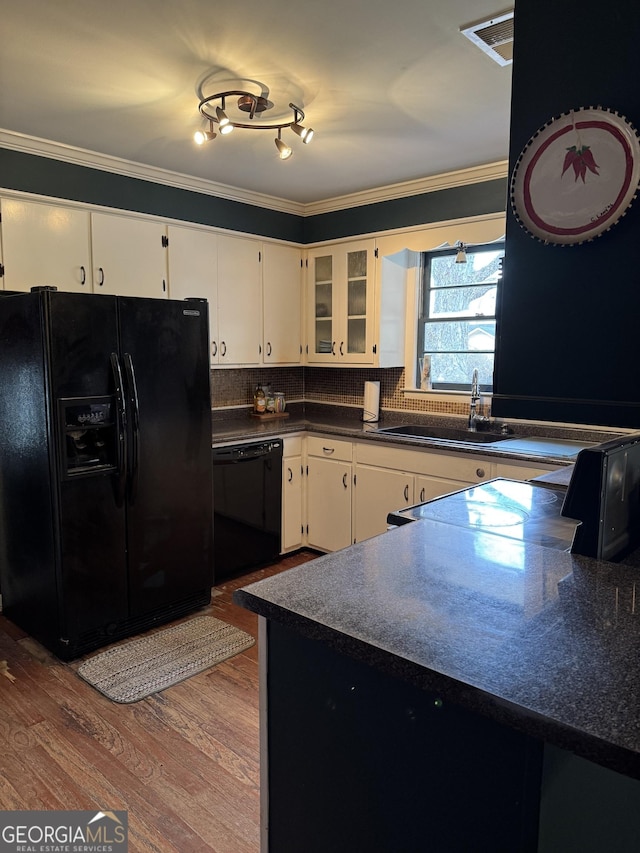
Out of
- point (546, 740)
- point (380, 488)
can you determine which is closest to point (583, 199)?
point (546, 740)

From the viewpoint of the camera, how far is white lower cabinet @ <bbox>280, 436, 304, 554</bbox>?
12.9ft

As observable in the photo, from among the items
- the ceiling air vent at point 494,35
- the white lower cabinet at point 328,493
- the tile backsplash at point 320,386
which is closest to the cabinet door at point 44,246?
the tile backsplash at point 320,386

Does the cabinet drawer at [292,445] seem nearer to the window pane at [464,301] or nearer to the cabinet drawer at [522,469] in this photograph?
the window pane at [464,301]

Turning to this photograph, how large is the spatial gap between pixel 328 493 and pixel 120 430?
1.59 metres

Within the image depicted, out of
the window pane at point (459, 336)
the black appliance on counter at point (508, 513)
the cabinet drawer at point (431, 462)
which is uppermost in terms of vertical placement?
the window pane at point (459, 336)

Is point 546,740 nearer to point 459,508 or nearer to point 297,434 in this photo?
point 459,508

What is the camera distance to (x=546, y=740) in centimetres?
81

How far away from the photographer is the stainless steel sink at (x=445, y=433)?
363 centimetres

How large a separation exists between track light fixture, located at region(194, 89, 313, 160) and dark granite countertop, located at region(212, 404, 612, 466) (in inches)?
63.5

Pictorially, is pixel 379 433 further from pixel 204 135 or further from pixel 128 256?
pixel 204 135

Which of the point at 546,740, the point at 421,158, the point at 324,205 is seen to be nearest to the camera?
the point at 546,740

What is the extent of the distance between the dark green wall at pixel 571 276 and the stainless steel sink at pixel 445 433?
205 cm

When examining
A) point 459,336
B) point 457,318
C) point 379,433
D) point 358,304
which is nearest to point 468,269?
point 457,318

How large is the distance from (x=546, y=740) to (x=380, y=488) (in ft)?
9.22
